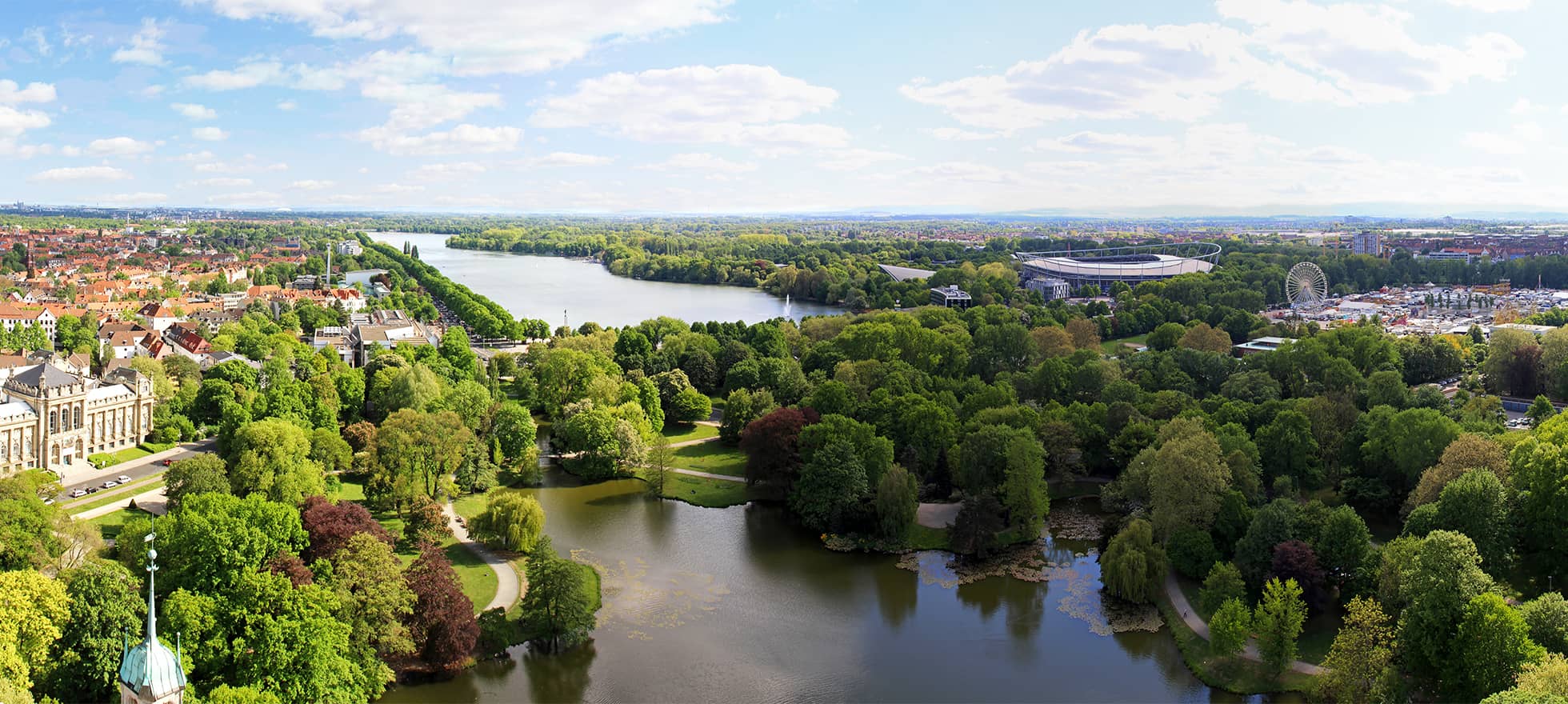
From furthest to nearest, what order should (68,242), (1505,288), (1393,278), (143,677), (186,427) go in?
1. (68,242)
2. (1393,278)
3. (1505,288)
4. (186,427)
5. (143,677)

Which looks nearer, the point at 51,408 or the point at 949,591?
the point at 949,591

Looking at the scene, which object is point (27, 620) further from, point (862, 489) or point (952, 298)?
point (952, 298)

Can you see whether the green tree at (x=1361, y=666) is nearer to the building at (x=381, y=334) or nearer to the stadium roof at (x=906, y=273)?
the building at (x=381, y=334)

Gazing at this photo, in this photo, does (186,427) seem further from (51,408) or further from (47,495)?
(47,495)

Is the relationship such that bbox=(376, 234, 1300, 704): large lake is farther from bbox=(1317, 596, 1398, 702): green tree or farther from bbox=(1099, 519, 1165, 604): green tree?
bbox=(1317, 596, 1398, 702): green tree

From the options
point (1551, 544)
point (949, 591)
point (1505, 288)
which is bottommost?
point (949, 591)

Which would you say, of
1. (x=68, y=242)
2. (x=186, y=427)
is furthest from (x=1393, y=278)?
(x=68, y=242)

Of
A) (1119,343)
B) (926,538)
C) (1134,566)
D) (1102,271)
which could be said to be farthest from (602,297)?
(1134,566)
